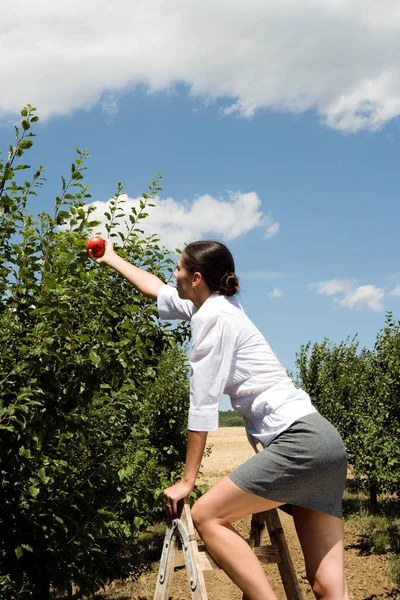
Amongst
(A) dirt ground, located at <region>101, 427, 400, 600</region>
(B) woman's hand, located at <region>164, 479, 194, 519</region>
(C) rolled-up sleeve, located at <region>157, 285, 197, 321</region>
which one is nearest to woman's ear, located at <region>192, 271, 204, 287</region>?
(C) rolled-up sleeve, located at <region>157, 285, 197, 321</region>

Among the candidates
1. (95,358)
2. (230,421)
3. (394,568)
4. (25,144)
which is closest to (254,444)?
(95,358)

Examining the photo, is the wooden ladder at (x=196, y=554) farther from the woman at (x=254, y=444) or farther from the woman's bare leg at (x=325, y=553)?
the woman's bare leg at (x=325, y=553)

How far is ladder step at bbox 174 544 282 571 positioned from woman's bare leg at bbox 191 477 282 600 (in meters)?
0.15

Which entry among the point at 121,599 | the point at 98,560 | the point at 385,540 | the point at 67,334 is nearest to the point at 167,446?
the point at 121,599

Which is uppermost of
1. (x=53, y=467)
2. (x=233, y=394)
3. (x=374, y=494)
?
(x=233, y=394)

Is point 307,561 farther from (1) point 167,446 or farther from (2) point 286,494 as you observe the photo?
(1) point 167,446

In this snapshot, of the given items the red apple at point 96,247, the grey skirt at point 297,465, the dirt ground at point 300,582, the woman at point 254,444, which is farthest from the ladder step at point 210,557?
the dirt ground at point 300,582

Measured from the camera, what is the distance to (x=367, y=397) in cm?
1822

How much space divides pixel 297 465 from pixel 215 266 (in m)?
1.03

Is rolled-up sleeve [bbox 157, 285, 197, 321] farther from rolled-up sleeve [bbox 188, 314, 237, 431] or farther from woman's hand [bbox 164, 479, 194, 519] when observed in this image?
woman's hand [bbox 164, 479, 194, 519]

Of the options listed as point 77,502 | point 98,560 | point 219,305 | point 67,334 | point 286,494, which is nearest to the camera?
point 286,494

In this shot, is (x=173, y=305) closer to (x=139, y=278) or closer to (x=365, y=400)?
(x=139, y=278)

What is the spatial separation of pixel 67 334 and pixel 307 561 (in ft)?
6.14

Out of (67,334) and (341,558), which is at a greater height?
(67,334)
